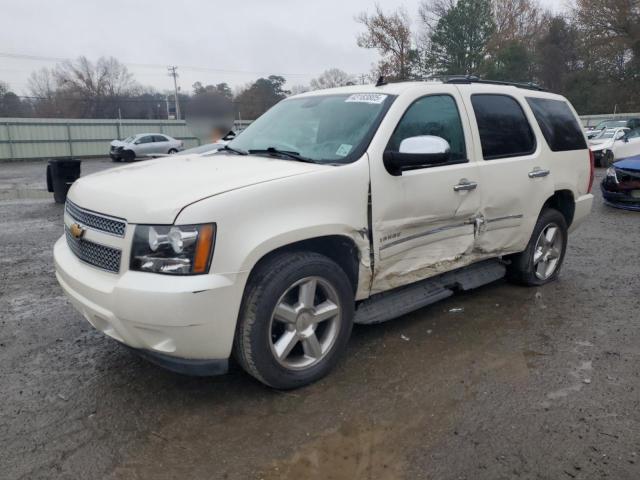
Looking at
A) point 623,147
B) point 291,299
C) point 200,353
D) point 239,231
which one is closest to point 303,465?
point 200,353

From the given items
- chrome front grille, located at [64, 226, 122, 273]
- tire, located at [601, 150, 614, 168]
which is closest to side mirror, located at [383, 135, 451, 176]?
chrome front grille, located at [64, 226, 122, 273]

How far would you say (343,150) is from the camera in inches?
134

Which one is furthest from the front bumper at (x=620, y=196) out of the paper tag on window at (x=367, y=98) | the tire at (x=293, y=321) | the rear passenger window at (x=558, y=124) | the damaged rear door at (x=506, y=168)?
the tire at (x=293, y=321)

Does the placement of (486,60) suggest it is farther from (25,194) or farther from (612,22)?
(25,194)

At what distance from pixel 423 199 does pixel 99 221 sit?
209 cm

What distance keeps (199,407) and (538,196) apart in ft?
11.0

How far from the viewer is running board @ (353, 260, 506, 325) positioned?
144 inches

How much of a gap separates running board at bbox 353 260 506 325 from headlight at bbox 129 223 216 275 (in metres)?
1.31

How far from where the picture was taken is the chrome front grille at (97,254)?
280cm

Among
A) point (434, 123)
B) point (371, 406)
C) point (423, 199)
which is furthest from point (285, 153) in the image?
→ point (371, 406)

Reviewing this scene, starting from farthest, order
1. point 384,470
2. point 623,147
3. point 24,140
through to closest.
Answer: point 24,140
point 623,147
point 384,470

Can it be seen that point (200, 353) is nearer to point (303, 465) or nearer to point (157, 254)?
point (157, 254)

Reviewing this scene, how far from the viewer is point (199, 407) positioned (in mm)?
3047

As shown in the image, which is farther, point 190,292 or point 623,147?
point 623,147
